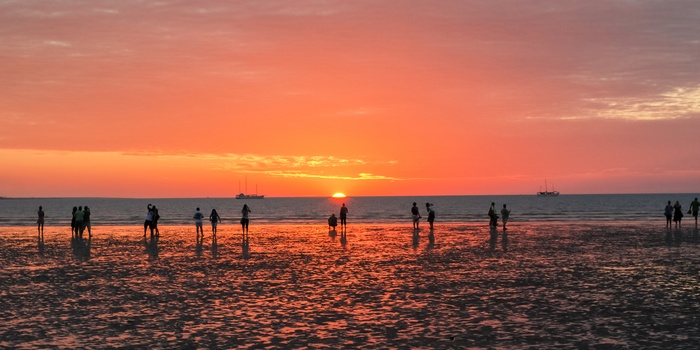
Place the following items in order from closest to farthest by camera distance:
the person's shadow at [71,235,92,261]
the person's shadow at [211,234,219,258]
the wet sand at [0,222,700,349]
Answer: the wet sand at [0,222,700,349] < the person's shadow at [71,235,92,261] < the person's shadow at [211,234,219,258]

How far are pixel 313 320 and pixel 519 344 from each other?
4.39 metres

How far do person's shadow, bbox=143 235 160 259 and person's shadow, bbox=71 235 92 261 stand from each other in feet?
8.71

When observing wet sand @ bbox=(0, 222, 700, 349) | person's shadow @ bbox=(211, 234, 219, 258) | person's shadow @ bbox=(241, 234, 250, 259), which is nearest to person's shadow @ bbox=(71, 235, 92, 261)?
wet sand @ bbox=(0, 222, 700, 349)

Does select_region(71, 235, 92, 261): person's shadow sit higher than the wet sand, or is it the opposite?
select_region(71, 235, 92, 261): person's shadow

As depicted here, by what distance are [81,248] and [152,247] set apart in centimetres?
353

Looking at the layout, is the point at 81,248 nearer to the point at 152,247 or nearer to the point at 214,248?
the point at 152,247

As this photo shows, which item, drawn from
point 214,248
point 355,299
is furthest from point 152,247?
point 355,299

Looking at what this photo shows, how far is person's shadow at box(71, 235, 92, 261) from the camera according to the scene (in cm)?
2883

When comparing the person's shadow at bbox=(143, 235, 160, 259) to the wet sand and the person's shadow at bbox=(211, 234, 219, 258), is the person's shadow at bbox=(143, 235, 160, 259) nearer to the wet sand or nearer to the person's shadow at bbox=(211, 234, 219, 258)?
the wet sand

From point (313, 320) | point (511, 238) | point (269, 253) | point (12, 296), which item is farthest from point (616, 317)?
point (511, 238)

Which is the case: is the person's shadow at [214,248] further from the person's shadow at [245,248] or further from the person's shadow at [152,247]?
the person's shadow at [152,247]

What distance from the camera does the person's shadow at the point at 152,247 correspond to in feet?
95.4

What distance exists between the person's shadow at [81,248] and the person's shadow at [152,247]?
8.71 ft

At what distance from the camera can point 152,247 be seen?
33781 mm
